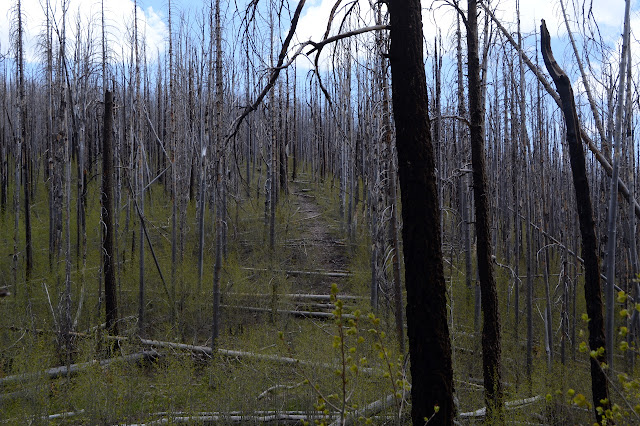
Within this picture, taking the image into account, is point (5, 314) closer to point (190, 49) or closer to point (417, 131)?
point (190, 49)

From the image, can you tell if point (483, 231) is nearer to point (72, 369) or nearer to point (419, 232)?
point (419, 232)

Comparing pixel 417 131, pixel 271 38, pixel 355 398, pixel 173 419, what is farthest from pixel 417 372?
pixel 271 38

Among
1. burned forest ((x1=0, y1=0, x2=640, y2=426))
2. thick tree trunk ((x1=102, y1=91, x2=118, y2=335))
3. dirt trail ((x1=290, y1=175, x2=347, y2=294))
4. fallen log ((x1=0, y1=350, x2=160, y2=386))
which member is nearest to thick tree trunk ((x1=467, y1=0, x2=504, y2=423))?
burned forest ((x1=0, y1=0, x2=640, y2=426))

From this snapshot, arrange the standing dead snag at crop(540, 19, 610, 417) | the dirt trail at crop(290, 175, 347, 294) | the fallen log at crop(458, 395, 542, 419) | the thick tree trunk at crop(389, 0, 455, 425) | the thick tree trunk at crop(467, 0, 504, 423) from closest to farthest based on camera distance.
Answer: the thick tree trunk at crop(389, 0, 455, 425)
the standing dead snag at crop(540, 19, 610, 417)
the thick tree trunk at crop(467, 0, 504, 423)
the fallen log at crop(458, 395, 542, 419)
the dirt trail at crop(290, 175, 347, 294)

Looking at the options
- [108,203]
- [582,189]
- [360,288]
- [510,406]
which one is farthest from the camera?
[360,288]

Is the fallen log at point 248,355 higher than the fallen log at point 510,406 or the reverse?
higher

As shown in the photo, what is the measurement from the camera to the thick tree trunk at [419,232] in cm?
264

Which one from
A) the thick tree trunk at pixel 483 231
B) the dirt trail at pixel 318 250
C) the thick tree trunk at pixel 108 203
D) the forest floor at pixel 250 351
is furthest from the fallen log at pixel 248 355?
the dirt trail at pixel 318 250

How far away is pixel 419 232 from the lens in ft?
8.74

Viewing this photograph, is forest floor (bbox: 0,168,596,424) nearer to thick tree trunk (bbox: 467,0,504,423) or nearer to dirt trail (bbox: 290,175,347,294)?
dirt trail (bbox: 290,175,347,294)

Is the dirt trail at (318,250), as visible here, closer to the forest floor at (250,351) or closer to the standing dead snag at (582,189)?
the forest floor at (250,351)

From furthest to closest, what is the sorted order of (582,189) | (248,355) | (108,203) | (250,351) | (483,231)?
1. (108,203)
2. (250,351)
3. (248,355)
4. (483,231)
5. (582,189)

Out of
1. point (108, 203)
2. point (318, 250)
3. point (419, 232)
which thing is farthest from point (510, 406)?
point (318, 250)

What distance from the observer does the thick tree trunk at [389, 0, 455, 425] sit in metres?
2.64
